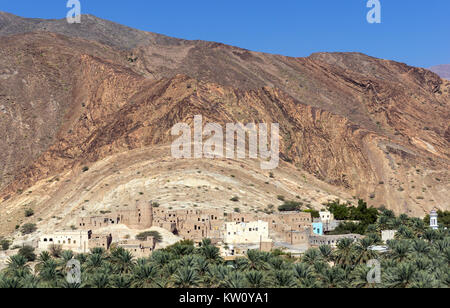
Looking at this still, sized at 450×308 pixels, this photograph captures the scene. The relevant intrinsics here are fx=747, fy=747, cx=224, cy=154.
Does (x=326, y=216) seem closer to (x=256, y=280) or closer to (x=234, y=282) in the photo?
(x=256, y=280)

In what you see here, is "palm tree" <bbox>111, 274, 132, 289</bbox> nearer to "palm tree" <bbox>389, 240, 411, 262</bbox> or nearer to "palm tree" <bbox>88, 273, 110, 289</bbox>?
"palm tree" <bbox>88, 273, 110, 289</bbox>

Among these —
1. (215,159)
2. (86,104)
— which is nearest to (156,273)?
(215,159)

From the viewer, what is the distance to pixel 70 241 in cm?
6656

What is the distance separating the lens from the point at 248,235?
224ft

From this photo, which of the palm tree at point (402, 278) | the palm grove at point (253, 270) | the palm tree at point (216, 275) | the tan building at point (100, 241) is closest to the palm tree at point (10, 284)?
the palm grove at point (253, 270)

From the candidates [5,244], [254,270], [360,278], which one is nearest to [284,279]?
[254,270]

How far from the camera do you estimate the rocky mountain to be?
9819 centimetres

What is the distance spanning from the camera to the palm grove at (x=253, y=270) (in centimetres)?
4372

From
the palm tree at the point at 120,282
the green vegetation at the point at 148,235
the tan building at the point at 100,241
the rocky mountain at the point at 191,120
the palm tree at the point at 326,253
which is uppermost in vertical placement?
the rocky mountain at the point at 191,120

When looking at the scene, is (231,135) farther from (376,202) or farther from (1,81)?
(1,81)

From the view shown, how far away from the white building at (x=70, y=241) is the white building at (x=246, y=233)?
40.9 feet

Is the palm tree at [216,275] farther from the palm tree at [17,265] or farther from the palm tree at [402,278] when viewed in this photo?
the palm tree at [17,265]

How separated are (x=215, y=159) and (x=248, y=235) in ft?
113

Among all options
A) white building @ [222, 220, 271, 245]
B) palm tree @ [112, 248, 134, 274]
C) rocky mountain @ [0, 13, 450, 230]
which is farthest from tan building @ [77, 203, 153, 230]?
palm tree @ [112, 248, 134, 274]
